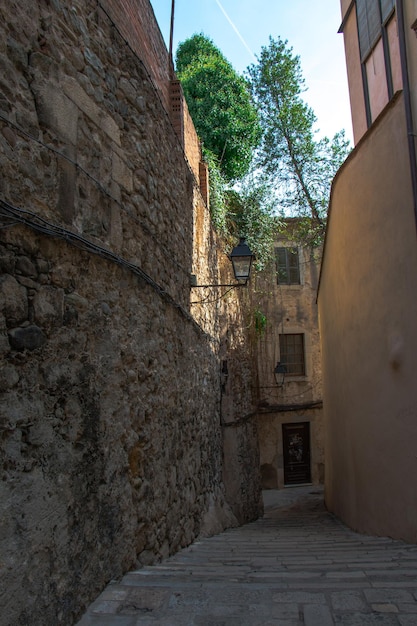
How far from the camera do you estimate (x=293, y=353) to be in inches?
603

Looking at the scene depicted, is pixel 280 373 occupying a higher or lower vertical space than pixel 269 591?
higher

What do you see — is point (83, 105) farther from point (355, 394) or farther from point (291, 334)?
point (291, 334)

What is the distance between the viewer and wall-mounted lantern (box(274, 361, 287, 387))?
14.8 m

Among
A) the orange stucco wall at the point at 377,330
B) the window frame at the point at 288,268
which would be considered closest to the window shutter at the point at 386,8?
the orange stucco wall at the point at 377,330

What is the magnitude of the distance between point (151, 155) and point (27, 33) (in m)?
1.93

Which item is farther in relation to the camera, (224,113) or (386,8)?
(224,113)

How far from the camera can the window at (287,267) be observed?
15641mm

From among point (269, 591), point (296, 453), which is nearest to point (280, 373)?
point (296, 453)

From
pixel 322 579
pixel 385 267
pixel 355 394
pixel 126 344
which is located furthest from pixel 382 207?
pixel 322 579

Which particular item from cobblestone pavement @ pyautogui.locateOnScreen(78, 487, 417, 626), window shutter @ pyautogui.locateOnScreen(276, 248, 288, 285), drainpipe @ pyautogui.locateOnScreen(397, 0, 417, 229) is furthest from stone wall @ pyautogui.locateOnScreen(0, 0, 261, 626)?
window shutter @ pyautogui.locateOnScreen(276, 248, 288, 285)

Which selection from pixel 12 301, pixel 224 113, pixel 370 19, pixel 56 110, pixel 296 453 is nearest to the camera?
pixel 12 301

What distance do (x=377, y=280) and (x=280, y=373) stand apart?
991 centimetres

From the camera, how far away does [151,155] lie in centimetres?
433

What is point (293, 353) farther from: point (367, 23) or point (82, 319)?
point (82, 319)
